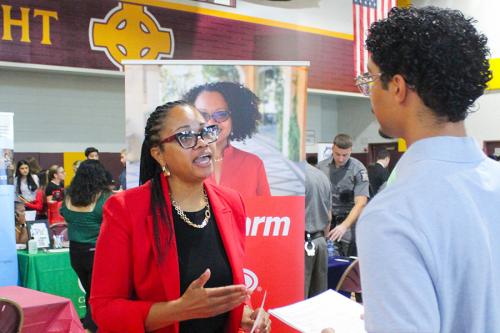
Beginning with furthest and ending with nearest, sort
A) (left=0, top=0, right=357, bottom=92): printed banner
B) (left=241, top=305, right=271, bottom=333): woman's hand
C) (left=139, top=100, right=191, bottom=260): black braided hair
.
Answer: (left=0, top=0, right=357, bottom=92): printed banner
(left=241, top=305, right=271, bottom=333): woman's hand
(left=139, top=100, right=191, bottom=260): black braided hair

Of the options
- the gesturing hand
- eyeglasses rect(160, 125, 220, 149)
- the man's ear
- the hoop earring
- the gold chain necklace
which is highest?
the man's ear

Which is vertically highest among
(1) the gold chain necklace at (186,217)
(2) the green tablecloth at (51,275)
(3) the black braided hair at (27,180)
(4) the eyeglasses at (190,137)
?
(4) the eyeglasses at (190,137)

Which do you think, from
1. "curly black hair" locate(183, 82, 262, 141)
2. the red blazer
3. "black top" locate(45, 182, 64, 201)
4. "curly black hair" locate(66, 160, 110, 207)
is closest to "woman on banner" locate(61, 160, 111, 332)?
"curly black hair" locate(66, 160, 110, 207)

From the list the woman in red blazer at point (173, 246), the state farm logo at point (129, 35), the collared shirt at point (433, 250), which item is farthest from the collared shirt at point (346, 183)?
the state farm logo at point (129, 35)

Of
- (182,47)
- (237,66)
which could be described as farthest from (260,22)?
(237,66)

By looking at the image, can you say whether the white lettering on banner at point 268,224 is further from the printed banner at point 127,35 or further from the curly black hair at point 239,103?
the printed banner at point 127,35

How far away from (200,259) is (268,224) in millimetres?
1319

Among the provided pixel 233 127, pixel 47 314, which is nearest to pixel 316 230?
pixel 233 127

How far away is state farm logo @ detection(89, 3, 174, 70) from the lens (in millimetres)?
10102

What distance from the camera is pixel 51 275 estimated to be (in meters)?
Answer: 5.27

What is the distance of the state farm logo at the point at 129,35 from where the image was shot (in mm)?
10102

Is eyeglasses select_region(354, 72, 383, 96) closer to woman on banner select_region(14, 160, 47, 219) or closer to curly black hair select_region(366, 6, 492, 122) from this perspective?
curly black hair select_region(366, 6, 492, 122)

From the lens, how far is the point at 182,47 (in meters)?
11.0

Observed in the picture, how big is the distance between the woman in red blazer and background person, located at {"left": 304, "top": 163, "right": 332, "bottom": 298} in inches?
101
